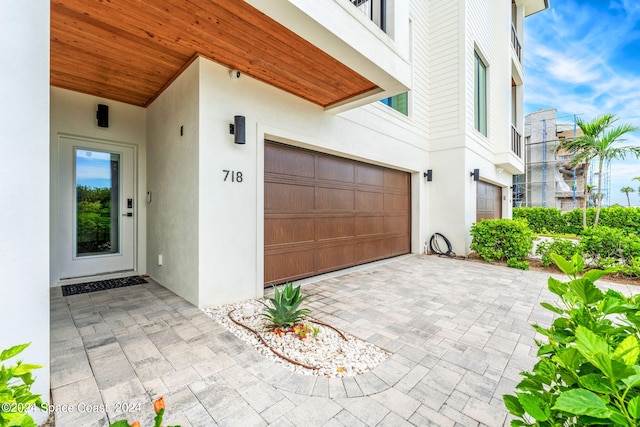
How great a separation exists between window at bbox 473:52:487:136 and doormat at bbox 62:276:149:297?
28.7 feet

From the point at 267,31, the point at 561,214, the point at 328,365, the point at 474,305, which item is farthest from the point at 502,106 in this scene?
the point at 328,365

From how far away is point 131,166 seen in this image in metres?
4.78

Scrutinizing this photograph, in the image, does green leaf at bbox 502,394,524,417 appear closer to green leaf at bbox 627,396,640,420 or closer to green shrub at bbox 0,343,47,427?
green leaf at bbox 627,396,640,420

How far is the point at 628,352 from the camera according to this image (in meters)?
0.64

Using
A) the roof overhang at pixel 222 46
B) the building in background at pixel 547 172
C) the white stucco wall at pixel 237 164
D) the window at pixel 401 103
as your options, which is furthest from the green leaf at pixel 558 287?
the building in background at pixel 547 172

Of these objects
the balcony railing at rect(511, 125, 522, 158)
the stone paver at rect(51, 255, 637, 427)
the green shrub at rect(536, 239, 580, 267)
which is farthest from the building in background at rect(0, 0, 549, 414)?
the balcony railing at rect(511, 125, 522, 158)

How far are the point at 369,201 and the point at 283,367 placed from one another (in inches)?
173

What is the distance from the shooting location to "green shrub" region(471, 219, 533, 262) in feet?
20.2

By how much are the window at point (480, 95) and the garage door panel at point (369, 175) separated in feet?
11.9

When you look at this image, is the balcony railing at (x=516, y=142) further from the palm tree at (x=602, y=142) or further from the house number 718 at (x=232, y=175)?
the house number 718 at (x=232, y=175)

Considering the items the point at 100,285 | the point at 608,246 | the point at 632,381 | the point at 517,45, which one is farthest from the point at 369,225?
the point at 517,45

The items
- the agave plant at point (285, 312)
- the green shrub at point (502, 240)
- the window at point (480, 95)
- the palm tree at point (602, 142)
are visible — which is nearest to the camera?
the agave plant at point (285, 312)

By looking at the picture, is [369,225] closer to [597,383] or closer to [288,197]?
[288,197]

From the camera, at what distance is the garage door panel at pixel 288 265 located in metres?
4.25
